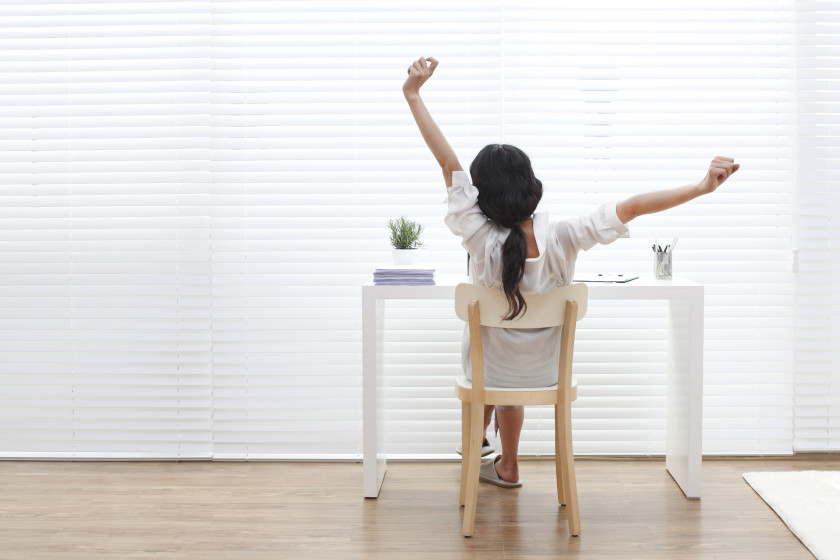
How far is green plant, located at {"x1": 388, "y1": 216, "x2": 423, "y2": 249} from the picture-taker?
285cm

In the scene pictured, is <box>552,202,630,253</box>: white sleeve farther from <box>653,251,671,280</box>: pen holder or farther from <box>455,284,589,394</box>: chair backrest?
<box>653,251,671,280</box>: pen holder

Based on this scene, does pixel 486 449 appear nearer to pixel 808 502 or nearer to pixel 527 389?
pixel 527 389

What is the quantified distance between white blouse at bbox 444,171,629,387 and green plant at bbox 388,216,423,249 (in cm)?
45

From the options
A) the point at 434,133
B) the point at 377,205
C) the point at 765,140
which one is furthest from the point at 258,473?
the point at 765,140

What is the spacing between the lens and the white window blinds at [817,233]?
3.02 metres

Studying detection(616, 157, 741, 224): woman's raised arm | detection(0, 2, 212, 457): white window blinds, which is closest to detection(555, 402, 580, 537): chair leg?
detection(616, 157, 741, 224): woman's raised arm

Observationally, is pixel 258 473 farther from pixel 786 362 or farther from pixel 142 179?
pixel 786 362

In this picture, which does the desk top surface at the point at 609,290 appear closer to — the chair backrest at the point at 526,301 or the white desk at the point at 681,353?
the white desk at the point at 681,353

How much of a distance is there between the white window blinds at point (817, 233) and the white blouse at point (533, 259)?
1138 millimetres

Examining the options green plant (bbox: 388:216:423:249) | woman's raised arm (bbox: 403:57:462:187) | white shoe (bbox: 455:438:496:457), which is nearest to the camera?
woman's raised arm (bbox: 403:57:462:187)

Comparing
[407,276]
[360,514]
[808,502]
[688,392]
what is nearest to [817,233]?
[688,392]

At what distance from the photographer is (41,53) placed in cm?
→ 305

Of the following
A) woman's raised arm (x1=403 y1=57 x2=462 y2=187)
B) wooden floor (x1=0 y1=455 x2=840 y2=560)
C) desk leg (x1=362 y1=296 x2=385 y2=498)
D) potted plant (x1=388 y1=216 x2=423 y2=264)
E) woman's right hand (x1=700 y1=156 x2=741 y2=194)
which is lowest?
wooden floor (x1=0 y1=455 x2=840 y2=560)

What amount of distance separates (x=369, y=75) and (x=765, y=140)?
156 cm
